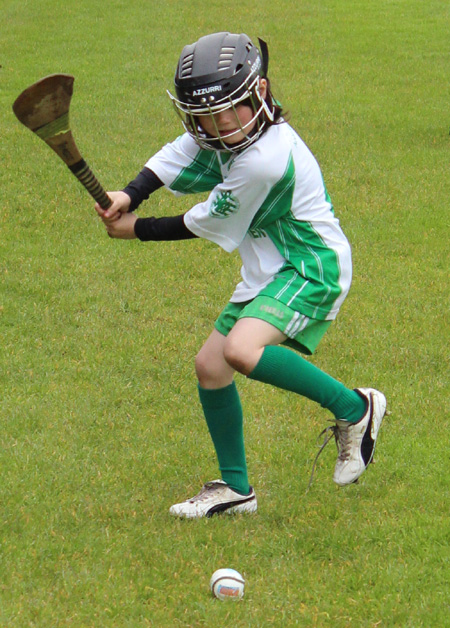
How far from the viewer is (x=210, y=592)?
3.48m

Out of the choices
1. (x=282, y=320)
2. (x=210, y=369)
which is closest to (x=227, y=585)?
(x=210, y=369)

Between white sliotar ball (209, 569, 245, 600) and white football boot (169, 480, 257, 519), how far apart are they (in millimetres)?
558

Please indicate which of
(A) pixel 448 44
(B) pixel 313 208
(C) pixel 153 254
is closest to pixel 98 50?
(A) pixel 448 44

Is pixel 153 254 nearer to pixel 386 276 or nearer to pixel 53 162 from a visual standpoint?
pixel 386 276

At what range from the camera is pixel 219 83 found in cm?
337

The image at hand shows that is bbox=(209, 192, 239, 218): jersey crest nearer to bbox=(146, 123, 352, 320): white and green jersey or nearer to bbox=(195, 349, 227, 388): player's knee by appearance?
bbox=(146, 123, 352, 320): white and green jersey

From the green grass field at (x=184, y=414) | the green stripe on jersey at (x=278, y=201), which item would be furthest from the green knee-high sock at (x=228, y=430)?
the green stripe on jersey at (x=278, y=201)

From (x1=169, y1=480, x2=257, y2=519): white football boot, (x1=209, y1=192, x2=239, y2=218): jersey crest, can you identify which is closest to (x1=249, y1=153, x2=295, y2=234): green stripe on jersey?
(x1=209, y1=192, x2=239, y2=218): jersey crest

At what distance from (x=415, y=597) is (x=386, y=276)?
387 centimetres

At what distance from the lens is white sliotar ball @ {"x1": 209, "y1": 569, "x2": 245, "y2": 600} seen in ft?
11.2

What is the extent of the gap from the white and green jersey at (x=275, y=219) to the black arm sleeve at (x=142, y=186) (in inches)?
4.8

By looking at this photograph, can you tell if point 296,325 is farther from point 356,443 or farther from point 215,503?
point 215,503

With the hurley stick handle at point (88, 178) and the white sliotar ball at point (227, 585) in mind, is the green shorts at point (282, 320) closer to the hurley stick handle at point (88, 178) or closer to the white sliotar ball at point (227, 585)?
the hurley stick handle at point (88, 178)

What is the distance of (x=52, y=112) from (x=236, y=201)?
0.75 meters
